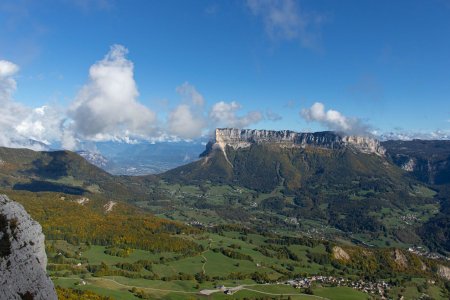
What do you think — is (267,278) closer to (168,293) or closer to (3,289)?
(168,293)

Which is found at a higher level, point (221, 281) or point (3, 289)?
point (3, 289)

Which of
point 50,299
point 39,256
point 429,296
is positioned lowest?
point 429,296

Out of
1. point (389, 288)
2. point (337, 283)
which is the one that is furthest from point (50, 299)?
point (389, 288)

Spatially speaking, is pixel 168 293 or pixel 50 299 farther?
pixel 168 293

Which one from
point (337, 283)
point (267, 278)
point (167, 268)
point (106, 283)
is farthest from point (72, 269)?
point (337, 283)

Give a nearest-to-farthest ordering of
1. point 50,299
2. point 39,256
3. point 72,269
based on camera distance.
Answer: point 50,299 < point 39,256 < point 72,269

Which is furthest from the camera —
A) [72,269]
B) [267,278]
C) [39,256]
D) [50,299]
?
[267,278]
